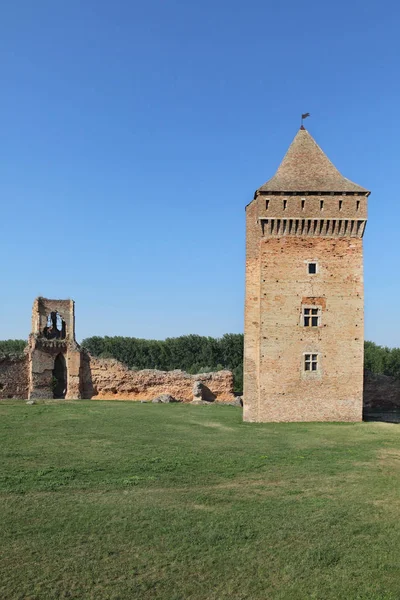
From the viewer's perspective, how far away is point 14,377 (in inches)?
1352

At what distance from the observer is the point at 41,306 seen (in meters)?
36.8

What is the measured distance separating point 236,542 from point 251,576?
105 cm

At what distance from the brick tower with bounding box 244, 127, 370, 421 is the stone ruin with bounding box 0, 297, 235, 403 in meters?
12.3

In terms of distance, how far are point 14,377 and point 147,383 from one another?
8565 mm

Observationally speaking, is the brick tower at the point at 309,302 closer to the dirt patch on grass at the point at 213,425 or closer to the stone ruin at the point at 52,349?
the dirt patch on grass at the point at 213,425

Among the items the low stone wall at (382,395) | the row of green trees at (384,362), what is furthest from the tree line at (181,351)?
the low stone wall at (382,395)

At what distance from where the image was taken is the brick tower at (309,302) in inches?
846

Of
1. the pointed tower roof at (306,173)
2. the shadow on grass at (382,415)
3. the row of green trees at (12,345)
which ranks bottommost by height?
the shadow on grass at (382,415)

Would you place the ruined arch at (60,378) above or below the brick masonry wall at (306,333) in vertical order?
below

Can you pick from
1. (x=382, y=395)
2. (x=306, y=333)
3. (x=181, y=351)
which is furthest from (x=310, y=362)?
(x=181, y=351)

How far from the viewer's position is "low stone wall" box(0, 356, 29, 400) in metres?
33.9

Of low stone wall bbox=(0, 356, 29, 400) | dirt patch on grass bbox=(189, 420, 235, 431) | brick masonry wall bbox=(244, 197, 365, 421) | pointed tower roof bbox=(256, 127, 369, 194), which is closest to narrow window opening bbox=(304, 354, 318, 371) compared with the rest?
brick masonry wall bbox=(244, 197, 365, 421)

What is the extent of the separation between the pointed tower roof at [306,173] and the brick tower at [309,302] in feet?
0.23

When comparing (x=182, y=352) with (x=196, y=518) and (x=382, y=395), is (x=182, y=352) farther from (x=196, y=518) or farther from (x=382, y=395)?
(x=196, y=518)
